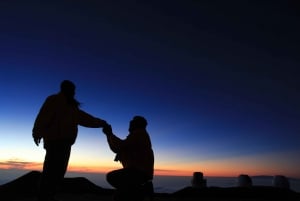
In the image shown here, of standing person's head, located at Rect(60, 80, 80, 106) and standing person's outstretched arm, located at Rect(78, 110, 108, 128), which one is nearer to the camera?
standing person's head, located at Rect(60, 80, 80, 106)

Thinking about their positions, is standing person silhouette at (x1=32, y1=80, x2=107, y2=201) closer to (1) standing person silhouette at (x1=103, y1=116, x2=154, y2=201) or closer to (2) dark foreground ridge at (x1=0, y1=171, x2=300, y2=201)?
(1) standing person silhouette at (x1=103, y1=116, x2=154, y2=201)

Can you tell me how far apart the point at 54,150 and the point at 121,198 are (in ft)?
5.07

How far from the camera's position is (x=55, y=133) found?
7.53 meters

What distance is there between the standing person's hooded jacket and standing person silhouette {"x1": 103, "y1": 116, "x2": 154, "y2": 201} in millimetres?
843

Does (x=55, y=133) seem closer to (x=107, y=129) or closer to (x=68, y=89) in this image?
(x=68, y=89)

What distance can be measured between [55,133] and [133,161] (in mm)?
1566

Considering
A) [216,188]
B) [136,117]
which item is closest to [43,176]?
[136,117]

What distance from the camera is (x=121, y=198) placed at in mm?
7391

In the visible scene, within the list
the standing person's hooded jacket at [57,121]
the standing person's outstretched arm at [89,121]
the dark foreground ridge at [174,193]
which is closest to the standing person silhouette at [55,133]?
the standing person's hooded jacket at [57,121]

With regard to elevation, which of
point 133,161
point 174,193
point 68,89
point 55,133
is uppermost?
point 68,89

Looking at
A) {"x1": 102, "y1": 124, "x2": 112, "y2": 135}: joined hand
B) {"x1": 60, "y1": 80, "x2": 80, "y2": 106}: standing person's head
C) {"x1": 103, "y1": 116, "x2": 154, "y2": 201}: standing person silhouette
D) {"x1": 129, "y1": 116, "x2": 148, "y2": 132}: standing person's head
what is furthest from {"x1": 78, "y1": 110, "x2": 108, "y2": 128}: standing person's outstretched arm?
{"x1": 129, "y1": 116, "x2": 148, "y2": 132}: standing person's head

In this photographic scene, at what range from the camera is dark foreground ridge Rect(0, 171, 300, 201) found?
1329 centimetres

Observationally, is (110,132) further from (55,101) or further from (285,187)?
(285,187)

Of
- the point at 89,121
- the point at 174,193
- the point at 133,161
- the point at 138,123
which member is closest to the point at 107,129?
the point at 89,121
